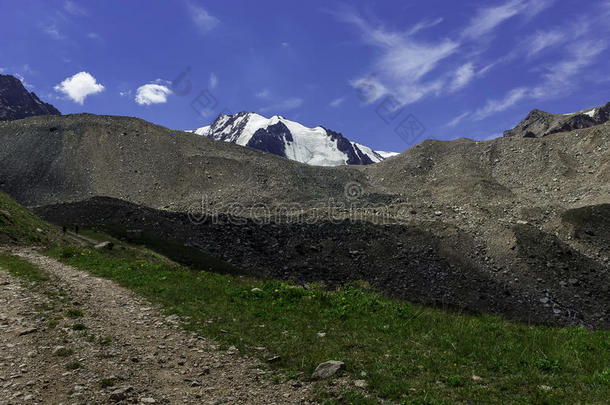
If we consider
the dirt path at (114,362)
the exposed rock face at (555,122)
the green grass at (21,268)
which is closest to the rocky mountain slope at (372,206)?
the green grass at (21,268)

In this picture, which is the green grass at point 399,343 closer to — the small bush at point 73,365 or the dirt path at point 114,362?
the dirt path at point 114,362

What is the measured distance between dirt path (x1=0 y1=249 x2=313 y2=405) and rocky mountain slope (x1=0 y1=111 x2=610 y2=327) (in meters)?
24.5

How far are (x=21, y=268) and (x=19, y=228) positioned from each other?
11569 millimetres

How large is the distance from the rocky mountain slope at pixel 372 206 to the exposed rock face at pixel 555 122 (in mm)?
Result: 113075

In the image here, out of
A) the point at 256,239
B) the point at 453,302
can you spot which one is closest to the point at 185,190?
the point at 256,239

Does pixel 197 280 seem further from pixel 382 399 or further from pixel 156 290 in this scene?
pixel 382 399

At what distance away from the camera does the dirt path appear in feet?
24.8

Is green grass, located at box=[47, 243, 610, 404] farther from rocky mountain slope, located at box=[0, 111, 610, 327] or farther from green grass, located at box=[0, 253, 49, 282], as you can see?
rocky mountain slope, located at box=[0, 111, 610, 327]

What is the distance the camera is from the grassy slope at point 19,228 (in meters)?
25.7

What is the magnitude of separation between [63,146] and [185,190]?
38.9m

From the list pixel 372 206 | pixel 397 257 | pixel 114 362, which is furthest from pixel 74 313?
pixel 372 206

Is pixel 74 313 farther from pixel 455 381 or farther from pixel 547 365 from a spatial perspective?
pixel 547 365

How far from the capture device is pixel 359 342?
10.6 meters

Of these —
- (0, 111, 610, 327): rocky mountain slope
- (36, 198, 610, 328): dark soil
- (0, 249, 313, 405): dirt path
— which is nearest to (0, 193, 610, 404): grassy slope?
(0, 249, 313, 405): dirt path
